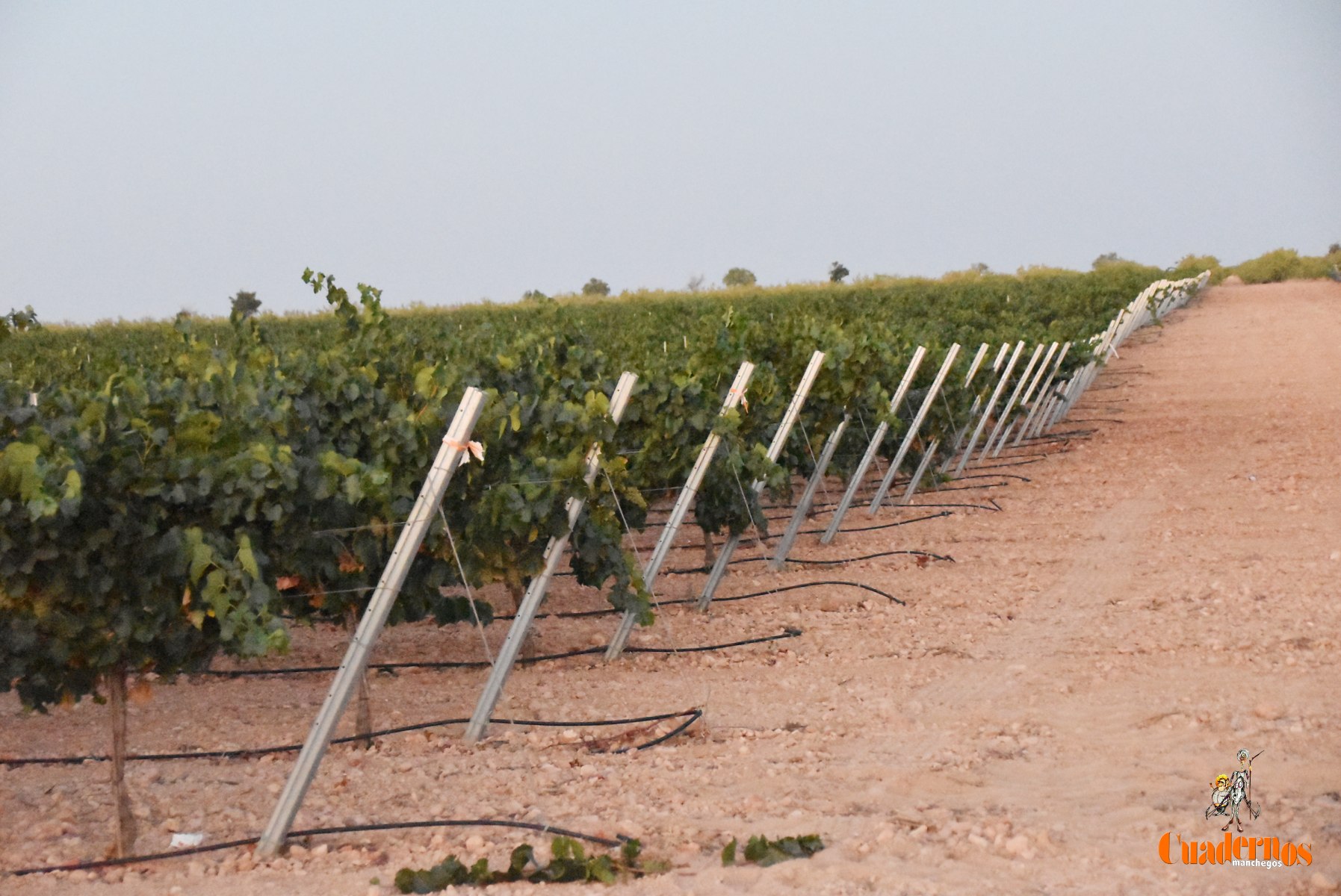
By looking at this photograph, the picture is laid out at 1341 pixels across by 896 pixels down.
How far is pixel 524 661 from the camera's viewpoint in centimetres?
770

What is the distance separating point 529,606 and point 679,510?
1.87 meters

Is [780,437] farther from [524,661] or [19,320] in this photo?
[19,320]

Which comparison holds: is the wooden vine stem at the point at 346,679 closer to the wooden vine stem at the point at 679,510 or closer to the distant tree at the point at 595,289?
the wooden vine stem at the point at 679,510

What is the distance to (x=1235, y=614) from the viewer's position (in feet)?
26.4

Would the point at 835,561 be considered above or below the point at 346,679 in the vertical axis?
below

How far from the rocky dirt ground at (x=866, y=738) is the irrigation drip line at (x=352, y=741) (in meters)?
0.06

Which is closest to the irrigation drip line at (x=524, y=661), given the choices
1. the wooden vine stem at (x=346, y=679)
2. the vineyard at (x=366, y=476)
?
the vineyard at (x=366, y=476)

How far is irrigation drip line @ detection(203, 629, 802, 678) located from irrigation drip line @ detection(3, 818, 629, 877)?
7.17 ft

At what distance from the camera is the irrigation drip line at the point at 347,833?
456 cm

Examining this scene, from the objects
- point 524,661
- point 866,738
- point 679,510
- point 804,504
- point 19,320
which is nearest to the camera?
point 19,320

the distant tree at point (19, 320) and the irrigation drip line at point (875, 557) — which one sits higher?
the distant tree at point (19, 320)

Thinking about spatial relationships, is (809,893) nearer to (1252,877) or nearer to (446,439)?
(1252,877)

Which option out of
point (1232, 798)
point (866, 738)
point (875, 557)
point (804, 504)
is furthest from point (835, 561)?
point (1232, 798)

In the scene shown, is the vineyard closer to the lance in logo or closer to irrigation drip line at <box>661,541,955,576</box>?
irrigation drip line at <box>661,541,955,576</box>
